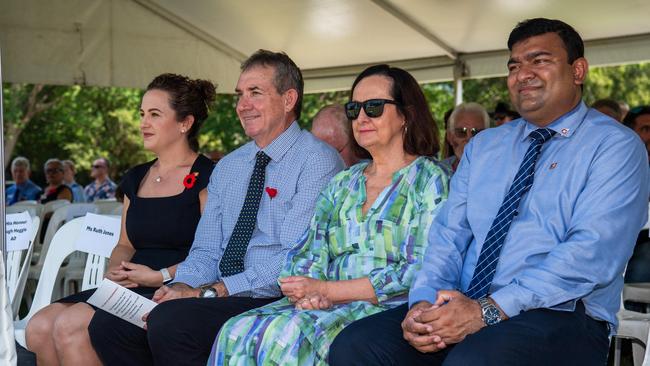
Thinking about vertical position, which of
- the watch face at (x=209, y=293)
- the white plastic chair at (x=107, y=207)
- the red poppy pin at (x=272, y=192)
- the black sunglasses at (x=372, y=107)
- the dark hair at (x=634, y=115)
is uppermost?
the dark hair at (x=634, y=115)

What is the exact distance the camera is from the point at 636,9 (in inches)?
269

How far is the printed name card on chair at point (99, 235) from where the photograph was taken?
14.3ft

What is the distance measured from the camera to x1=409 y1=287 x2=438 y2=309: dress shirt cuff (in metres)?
2.88

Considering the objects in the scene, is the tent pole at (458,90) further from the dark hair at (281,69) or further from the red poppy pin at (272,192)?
the red poppy pin at (272,192)

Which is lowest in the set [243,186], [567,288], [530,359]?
[530,359]

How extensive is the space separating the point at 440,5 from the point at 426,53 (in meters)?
1.26

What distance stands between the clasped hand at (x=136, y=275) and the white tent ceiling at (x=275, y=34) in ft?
13.2

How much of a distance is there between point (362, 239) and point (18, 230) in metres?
1.83

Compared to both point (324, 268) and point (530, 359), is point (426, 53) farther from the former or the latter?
point (530, 359)

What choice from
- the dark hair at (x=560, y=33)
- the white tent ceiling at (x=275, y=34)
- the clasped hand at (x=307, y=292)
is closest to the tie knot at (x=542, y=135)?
the dark hair at (x=560, y=33)

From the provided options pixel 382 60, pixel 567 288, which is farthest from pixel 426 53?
pixel 567 288

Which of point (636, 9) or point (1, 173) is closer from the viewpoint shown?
point (1, 173)

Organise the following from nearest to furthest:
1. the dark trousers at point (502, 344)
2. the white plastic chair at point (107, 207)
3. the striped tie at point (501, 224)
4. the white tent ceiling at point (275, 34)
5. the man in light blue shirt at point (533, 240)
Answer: the dark trousers at point (502, 344)
the man in light blue shirt at point (533, 240)
the striped tie at point (501, 224)
the white plastic chair at point (107, 207)
the white tent ceiling at point (275, 34)

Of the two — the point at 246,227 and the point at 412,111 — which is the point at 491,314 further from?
the point at 246,227
